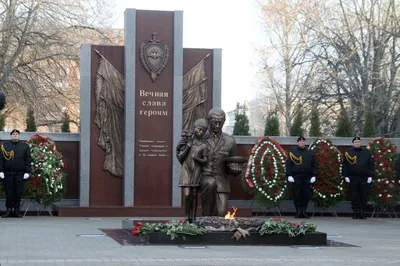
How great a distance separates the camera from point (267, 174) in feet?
68.8

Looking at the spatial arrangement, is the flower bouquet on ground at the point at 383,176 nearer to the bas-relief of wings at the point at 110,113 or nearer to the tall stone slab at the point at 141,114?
the tall stone slab at the point at 141,114

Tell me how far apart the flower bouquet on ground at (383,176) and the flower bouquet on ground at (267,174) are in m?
2.42

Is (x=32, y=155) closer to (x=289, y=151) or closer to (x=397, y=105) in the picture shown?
(x=289, y=151)

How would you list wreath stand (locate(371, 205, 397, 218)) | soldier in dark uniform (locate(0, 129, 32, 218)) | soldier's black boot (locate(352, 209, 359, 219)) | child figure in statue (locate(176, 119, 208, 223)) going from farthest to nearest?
1. wreath stand (locate(371, 205, 397, 218))
2. soldier's black boot (locate(352, 209, 359, 219))
3. soldier in dark uniform (locate(0, 129, 32, 218))
4. child figure in statue (locate(176, 119, 208, 223))

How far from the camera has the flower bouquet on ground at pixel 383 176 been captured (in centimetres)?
2123

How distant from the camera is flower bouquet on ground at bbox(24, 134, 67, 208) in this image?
65.1ft

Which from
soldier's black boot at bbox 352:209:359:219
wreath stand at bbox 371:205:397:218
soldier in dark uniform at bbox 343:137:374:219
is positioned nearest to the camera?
soldier in dark uniform at bbox 343:137:374:219

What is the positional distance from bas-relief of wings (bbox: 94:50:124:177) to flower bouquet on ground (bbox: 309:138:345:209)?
5153mm

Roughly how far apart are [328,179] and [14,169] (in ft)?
26.3

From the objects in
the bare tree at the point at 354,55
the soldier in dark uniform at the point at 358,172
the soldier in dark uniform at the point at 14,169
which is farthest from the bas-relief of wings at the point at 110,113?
the bare tree at the point at 354,55

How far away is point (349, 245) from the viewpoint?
13.8 m

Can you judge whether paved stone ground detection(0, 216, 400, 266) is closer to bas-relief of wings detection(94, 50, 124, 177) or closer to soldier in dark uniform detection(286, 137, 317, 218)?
soldier in dark uniform detection(286, 137, 317, 218)

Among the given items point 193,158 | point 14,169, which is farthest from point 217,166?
point 14,169

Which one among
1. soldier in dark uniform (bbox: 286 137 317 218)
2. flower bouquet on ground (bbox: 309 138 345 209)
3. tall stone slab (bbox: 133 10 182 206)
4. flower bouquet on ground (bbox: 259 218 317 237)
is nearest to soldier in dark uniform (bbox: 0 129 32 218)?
tall stone slab (bbox: 133 10 182 206)
